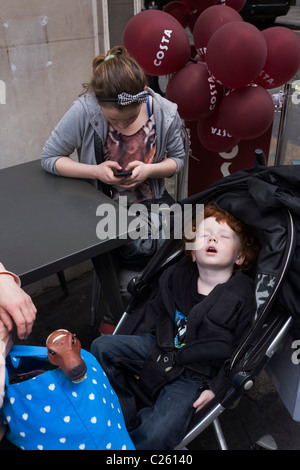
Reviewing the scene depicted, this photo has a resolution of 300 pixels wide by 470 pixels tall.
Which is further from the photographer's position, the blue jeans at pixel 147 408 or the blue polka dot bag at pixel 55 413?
the blue jeans at pixel 147 408

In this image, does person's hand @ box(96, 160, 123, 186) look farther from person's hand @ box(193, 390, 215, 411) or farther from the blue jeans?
person's hand @ box(193, 390, 215, 411)

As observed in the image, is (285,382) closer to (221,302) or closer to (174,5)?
(221,302)

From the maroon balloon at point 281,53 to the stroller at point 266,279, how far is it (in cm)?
94

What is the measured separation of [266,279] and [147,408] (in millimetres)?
664

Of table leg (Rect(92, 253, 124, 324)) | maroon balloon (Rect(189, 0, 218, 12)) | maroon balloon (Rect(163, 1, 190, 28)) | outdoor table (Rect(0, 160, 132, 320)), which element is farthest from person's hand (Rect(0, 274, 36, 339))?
maroon balloon (Rect(163, 1, 190, 28))

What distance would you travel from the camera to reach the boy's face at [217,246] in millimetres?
1905

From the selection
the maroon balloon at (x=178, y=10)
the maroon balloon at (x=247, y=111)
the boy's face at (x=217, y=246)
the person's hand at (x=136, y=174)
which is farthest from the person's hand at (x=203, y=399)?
the maroon balloon at (x=178, y=10)

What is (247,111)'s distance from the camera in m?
2.43

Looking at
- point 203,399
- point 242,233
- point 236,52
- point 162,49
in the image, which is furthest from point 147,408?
point 162,49

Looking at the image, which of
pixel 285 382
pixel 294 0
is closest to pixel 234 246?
pixel 285 382

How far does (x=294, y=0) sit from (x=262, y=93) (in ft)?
49.6

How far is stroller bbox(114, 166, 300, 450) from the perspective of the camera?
161cm

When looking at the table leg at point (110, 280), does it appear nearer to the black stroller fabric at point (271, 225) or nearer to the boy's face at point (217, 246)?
the boy's face at point (217, 246)

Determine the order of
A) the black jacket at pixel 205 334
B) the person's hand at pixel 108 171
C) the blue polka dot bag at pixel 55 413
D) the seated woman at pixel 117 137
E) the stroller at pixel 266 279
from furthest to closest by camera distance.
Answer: the person's hand at pixel 108 171 < the seated woman at pixel 117 137 < the black jacket at pixel 205 334 < the stroller at pixel 266 279 < the blue polka dot bag at pixel 55 413
